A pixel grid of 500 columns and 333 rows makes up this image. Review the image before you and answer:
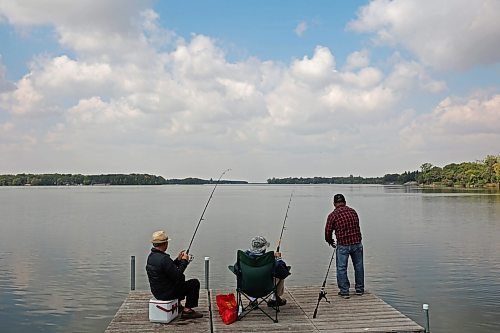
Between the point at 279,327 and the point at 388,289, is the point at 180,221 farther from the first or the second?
the point at 279,327

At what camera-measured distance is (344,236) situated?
780 cm

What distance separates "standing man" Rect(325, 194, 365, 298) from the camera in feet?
25.5

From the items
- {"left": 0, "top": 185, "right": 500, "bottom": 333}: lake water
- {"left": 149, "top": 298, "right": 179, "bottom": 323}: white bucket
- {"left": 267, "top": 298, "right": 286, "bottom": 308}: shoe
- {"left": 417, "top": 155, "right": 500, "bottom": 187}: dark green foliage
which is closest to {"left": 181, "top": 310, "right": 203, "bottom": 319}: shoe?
{"left": 149, "top": 298, "right": 179, "bottom": 323}: white bucket

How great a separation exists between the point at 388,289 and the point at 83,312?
6.62 metres

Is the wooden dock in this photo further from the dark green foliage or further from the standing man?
the dark green foliage

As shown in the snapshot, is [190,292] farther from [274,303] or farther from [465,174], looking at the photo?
[465,174]

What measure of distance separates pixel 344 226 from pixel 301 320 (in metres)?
1.69

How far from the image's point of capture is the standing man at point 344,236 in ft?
25.5

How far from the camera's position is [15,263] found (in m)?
16.3

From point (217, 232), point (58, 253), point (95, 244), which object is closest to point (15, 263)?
point (58, 253)

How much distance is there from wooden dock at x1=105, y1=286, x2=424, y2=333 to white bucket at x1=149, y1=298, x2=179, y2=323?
0.07 meters

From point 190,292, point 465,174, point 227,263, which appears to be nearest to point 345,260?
point 190,292

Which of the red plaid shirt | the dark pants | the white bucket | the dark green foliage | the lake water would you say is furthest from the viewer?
the dark green foliage

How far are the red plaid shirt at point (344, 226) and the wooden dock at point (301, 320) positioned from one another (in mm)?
863
